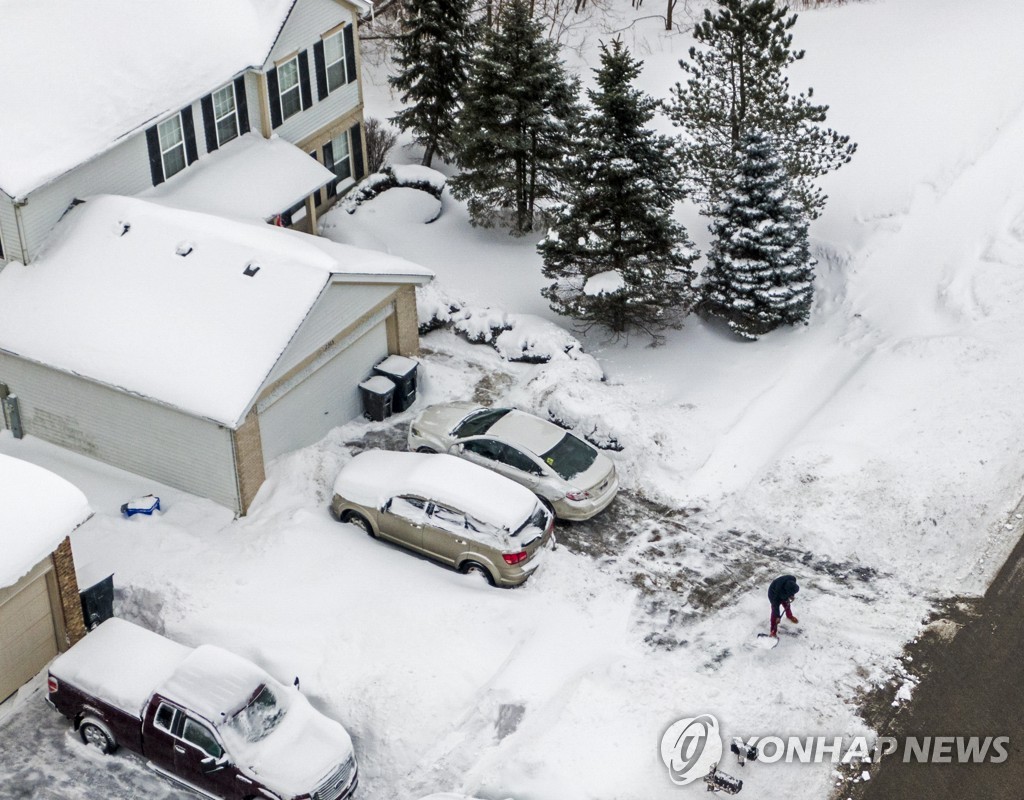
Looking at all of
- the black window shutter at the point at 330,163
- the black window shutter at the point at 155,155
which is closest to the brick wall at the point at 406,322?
the black window shutter at the point at 155,155

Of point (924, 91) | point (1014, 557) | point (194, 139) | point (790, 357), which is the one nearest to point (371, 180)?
point (194, 139)

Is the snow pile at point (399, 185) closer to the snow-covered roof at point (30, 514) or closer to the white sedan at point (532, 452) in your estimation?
the white sedan at point (532, 452)

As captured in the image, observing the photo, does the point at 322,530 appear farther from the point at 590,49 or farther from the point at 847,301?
the point at 590,49

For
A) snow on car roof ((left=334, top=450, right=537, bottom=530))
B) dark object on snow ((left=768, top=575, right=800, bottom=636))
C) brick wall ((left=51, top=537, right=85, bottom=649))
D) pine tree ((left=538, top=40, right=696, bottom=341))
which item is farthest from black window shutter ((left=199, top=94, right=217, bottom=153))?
dark object on snow ((left=768, top=575, right=800, bottom=636))

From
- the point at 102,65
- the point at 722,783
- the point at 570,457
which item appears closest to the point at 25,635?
the point at 570,457

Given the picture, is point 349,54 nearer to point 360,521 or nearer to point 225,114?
point 225,114
